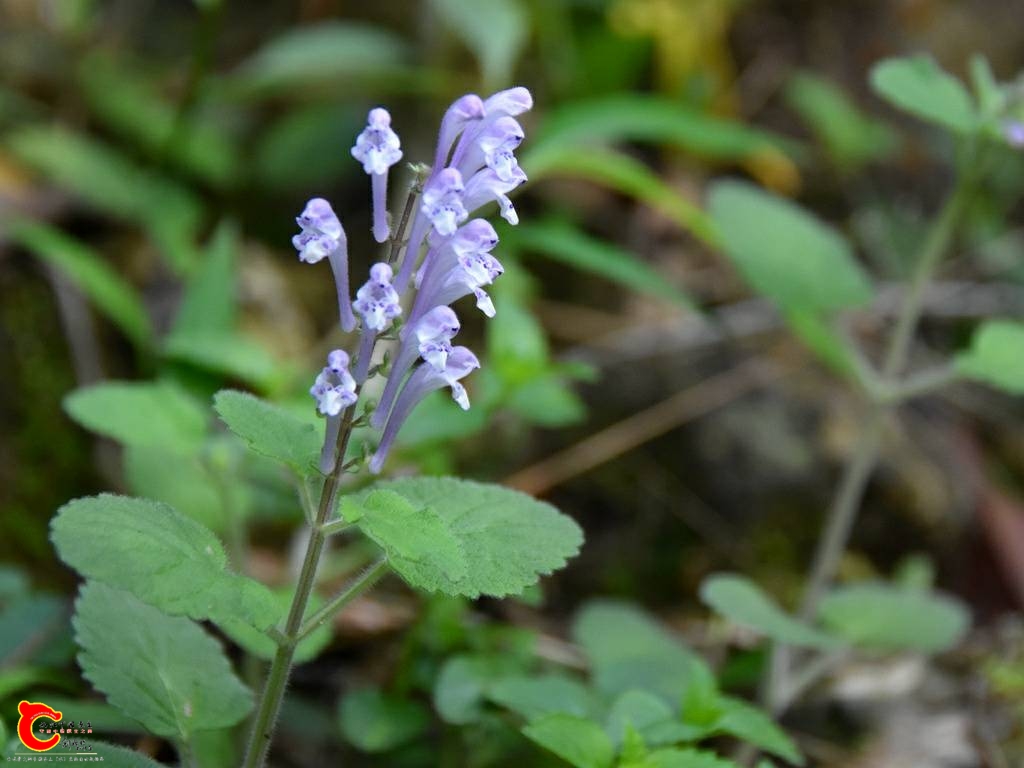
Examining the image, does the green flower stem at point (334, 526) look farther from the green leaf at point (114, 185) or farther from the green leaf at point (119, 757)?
the green leaf at point (114, 185)

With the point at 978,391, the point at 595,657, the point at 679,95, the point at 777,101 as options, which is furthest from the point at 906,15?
the point at 595,657

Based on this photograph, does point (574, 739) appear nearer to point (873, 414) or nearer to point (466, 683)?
point (466, 683)

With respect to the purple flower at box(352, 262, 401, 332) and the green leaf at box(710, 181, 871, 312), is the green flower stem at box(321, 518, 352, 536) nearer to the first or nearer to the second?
the purple flower at box(352, 262, 401, 332)

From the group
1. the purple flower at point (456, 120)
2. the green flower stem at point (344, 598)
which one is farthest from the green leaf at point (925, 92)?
the green flower stem at point (344, 598)

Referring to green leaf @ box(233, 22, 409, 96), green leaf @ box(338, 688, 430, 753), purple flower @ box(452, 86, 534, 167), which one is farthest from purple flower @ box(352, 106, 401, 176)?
green leaf @ box(233, 22, 409, 96)

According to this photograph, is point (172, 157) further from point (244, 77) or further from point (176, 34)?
point (176, 34)

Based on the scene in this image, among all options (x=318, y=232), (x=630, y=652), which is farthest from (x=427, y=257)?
(x=630, y=652)

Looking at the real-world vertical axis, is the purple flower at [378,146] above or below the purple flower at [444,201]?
above
